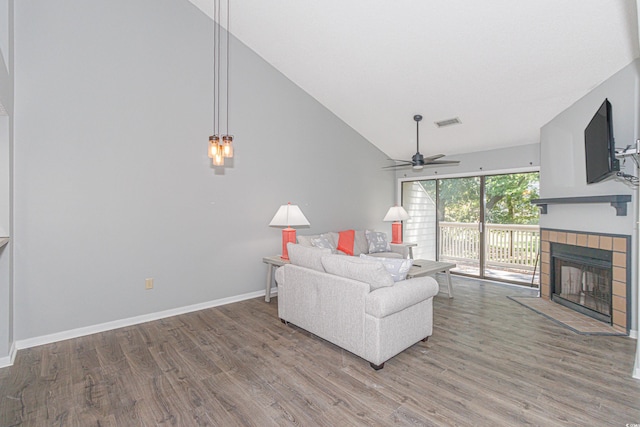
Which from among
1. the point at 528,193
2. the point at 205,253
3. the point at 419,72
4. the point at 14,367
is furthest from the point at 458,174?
the point at 14,367

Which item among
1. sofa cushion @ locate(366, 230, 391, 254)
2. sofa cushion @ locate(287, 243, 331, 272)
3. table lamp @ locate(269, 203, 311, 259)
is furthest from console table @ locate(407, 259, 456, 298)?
table lamp @ locate(269, 203, 311, 259)

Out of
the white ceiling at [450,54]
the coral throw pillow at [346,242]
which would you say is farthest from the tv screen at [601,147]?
the coral throw pillow at [346,242]

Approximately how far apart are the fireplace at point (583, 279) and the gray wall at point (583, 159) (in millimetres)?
294

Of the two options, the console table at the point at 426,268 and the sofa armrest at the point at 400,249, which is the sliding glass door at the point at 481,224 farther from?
the console table at the point at 426,268

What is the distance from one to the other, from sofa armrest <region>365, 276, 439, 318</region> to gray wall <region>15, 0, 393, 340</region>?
2475 millimetres

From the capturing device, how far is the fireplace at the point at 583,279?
355cm

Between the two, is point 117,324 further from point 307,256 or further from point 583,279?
point 583,279

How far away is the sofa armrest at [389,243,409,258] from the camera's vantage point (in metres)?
5.82

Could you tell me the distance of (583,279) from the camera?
394cm

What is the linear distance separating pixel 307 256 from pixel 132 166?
7.44 feet

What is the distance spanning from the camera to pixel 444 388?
2262 mm

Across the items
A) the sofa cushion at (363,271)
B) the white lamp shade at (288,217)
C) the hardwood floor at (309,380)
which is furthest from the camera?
the white lamp shade at (288,217)

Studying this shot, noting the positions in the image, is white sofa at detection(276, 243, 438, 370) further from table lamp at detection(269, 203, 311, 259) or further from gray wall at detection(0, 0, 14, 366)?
gray wall at detection(0, 0, 14, 366)

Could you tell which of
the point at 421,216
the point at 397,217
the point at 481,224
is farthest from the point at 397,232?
the point at 481,224
